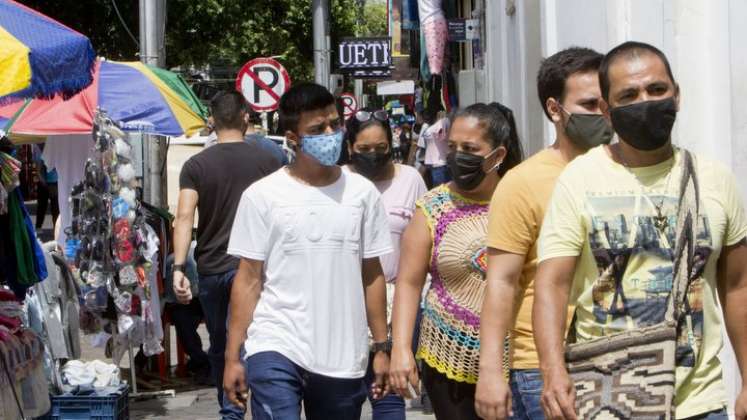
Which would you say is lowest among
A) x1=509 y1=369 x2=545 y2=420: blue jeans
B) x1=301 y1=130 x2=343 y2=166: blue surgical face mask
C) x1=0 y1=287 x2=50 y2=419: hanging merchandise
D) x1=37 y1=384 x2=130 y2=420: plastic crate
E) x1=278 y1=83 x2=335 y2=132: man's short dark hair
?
x1=37 y1=384 x2=130 y2=420: plastic crate

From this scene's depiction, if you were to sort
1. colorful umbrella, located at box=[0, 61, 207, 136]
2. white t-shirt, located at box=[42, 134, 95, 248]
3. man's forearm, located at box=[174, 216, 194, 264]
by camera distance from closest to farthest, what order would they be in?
1. man's forearm, located at box=[174, 216, 194, 264]
2. colorful umbrella, located at box=[0, 61, 207, 136]
3. white t-shirt, located at box=[42, 134, 95, 248]

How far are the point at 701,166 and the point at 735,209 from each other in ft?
0.50

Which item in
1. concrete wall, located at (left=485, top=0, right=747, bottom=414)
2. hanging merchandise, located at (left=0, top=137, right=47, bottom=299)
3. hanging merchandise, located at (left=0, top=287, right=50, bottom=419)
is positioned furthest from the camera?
hanging merchandise, located at (left=0, top=137, right=47, bottom=299)

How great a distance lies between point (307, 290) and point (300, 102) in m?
0.82

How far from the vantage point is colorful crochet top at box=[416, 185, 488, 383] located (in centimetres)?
515

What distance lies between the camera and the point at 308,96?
18.6 feet

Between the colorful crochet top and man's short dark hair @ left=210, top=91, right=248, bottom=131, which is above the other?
man's short dark hair @ left=210, top=91, right=248, bottom=131

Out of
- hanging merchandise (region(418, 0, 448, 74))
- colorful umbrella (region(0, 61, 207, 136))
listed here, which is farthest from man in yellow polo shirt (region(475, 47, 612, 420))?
hanging merchandise (region(418, 0, 448, 74))

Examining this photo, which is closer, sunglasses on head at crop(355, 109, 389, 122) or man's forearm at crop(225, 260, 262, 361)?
man's forearm at crop(225, 260, 262, 361)

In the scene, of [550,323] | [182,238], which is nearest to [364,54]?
[182,238]

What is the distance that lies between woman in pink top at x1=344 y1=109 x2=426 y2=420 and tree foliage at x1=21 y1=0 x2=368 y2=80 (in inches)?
786

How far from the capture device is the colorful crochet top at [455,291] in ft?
16.9

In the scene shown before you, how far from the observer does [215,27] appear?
3975 centimetres

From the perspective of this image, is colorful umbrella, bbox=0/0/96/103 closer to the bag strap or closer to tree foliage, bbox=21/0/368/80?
the bag strap
